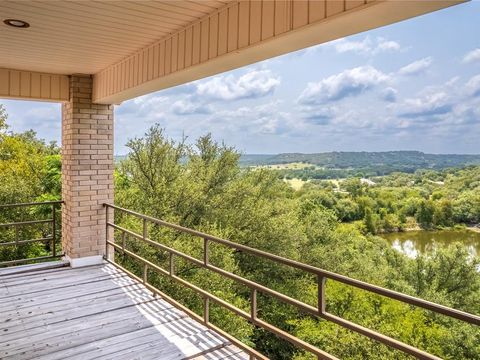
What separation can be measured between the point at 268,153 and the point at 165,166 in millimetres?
7974

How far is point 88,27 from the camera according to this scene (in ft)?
8.86

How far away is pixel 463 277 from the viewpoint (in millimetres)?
17453

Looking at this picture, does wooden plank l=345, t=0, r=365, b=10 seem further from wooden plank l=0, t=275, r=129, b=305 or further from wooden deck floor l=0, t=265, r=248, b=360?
wooden plank l=0, t=275, r=129, b=305

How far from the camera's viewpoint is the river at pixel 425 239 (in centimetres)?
2312

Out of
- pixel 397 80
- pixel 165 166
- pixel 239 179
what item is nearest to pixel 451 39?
pixel 397 80

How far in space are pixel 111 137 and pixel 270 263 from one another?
1094 centimetres

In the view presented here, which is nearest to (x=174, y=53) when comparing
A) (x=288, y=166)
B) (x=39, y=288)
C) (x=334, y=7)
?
(x=334, y=7)

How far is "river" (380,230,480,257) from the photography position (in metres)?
23.1

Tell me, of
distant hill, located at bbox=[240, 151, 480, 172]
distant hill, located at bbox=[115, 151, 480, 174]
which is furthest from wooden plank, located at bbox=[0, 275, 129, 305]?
distant hill, located at bbox=[115, 151, 480, 174]

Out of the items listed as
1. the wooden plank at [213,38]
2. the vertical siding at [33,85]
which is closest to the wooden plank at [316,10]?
the wooden plank at [213,38]

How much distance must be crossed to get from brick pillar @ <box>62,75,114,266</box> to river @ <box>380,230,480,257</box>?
21450mm

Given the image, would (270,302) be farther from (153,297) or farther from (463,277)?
(153,297)

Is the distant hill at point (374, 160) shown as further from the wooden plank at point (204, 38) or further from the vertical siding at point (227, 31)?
the wooden plank at point (204, 38)

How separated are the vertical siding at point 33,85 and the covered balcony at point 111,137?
1cm
